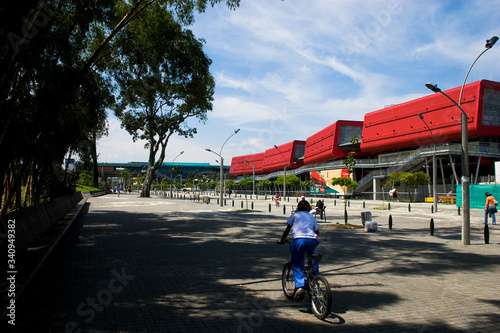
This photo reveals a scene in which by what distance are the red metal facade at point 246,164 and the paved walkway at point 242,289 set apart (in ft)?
332

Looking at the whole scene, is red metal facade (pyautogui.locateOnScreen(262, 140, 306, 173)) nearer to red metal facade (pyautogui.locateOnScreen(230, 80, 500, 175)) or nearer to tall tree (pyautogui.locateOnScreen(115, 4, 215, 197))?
red metal facade (pyautogui.locateOnScreen(230, 80, 500, 175))

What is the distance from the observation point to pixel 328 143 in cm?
6988

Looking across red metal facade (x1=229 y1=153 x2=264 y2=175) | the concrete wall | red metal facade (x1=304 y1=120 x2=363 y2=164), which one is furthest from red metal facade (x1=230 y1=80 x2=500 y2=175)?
red metal facade (x1=229 y1=153 x2=264 y2=175)

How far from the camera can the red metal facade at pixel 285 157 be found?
9312 cm

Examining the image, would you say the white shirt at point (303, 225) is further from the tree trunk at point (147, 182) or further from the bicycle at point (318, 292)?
the tree trunk at point (147, 182)

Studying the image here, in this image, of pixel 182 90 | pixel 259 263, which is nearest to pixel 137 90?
pixel 182 90

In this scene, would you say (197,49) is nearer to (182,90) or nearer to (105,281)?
(182,90)

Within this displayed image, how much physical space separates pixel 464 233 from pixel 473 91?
38471 mm

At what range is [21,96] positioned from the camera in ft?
30.7

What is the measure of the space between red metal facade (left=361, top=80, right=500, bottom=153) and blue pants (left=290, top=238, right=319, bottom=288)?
3501 centimetres

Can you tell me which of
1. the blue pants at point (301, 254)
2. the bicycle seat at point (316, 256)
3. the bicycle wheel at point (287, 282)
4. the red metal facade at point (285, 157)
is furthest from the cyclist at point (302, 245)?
the red metal facade at point (285, 157)

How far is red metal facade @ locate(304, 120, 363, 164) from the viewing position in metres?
66.5

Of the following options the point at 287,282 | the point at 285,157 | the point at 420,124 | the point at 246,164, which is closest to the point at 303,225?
the point at 287,282

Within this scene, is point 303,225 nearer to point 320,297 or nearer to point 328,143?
point 320,297
